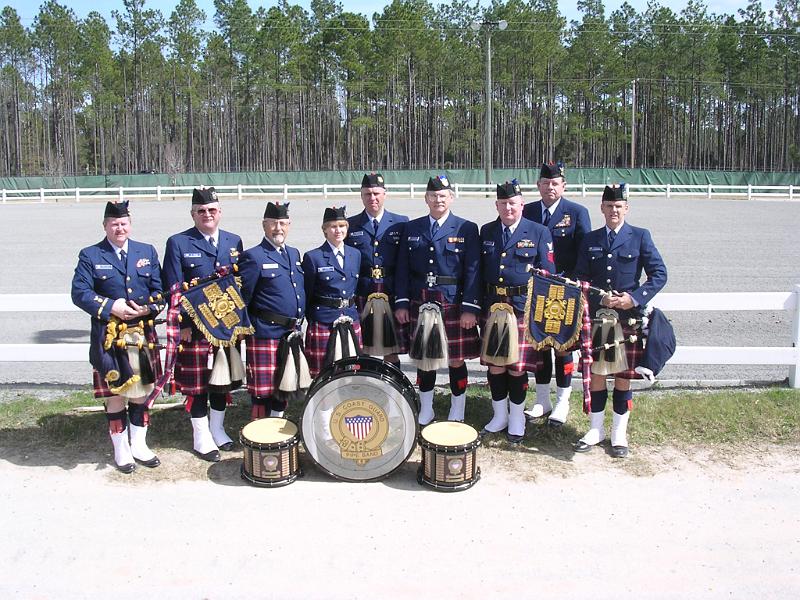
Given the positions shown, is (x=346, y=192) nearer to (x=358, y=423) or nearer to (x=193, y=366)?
(x=193, y=366)

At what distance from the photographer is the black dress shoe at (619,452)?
16.7ft

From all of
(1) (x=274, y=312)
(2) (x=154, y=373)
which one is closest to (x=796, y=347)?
(1) (x=274, y=312)

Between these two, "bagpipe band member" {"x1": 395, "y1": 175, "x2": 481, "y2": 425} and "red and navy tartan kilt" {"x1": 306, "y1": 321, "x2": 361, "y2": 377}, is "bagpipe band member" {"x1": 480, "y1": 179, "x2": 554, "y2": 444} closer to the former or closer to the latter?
"bagpipe band member" {"x1": 395, "y1": 175, "x2": 481, "y2": 425}

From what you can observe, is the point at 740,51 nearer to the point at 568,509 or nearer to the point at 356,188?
the point at 356,188

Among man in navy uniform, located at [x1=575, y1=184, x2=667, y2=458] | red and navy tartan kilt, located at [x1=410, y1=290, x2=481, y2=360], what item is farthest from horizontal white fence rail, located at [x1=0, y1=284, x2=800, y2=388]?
red and navy tartan kilt, located at [x1=410, y1=290, x2=481, y2=360]

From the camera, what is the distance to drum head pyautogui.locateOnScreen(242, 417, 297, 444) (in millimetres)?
4625

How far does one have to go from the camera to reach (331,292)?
17.2 feet

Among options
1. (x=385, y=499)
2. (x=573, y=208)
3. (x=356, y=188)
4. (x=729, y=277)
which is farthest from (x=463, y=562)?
(x=356, y=188)

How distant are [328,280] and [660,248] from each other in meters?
12.1

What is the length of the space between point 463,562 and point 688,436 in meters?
2.45

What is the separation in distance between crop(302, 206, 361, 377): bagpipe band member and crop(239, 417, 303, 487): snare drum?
71 cm

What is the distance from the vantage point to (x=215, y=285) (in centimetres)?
494

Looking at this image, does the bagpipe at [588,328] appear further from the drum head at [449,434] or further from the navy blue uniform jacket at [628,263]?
the drum head at [449,434]

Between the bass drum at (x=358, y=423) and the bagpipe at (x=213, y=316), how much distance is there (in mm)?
757
